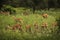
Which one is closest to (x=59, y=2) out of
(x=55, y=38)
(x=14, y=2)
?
(x=14, y=2)

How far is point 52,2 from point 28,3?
2.57 m

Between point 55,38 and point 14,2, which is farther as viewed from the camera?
point 14,2

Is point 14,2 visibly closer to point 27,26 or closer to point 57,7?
point 57,7

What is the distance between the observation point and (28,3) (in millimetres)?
18359

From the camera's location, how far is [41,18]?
13.1 meters

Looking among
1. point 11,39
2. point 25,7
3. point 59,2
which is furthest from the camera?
point 59,2

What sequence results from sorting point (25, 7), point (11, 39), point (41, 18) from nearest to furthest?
point (11, 39) → point (41, 18) → point (25, 7)

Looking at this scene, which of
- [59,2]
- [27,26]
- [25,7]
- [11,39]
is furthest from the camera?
[59,2]

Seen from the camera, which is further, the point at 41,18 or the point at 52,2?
the point at 52,2

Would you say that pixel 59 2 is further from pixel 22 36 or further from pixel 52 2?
pixel 22 36

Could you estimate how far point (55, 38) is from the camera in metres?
9.13

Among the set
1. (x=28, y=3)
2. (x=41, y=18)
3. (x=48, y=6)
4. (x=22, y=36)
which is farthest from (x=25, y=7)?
(x=22, y=36)

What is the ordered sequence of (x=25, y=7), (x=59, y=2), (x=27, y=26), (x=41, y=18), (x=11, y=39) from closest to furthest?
(x=11, y=39)
(x=27, y=26)
(x=41, y=18)
(x=25, y=7)
(x=59, y=2)

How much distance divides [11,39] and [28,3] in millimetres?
10042
